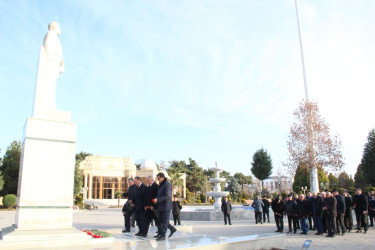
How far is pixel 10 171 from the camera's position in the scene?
113 ft

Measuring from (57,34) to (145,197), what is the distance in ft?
15.9

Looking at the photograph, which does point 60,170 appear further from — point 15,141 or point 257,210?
point 15,141

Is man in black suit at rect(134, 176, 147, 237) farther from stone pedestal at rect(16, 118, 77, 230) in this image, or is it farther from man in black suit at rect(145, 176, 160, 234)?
stone pedestal at rect(16, 118, 77, 230)

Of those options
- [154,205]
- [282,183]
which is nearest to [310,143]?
[154,205]

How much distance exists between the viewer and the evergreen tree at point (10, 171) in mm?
33969

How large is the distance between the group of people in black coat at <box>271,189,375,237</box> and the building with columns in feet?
119

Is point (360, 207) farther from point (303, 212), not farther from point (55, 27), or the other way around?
point (55, 27)

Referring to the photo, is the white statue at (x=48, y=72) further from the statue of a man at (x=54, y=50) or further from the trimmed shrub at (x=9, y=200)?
the trimmed shrub at (x=9, y=200)

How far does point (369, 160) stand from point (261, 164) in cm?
1710

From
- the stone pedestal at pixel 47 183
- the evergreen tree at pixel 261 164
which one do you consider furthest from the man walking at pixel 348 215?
the evergreen tree at pixel 261 164

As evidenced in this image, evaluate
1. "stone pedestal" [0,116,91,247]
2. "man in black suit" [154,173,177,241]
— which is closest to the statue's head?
"stone pedestal" [0,116,91,247]

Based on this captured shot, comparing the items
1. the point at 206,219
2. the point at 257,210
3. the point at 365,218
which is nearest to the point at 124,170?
the point at 206,219

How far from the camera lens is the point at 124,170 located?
A: 50.2 metres

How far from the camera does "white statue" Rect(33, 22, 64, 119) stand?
A: 7090 mm
